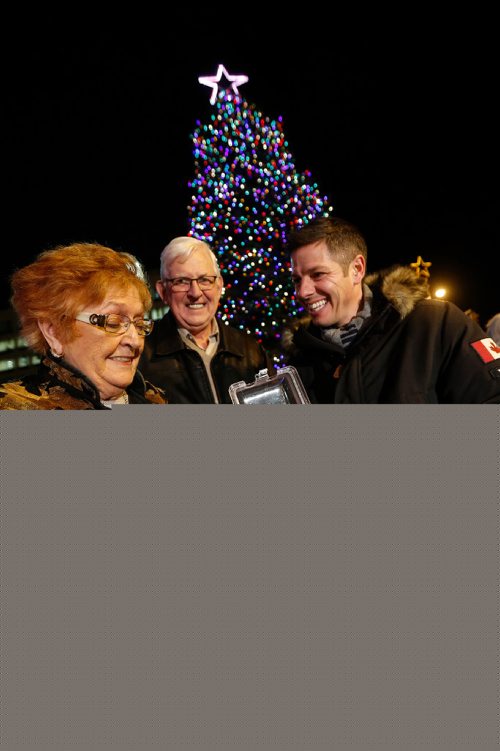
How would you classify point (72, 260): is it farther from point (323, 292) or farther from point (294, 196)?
point (294, 196)

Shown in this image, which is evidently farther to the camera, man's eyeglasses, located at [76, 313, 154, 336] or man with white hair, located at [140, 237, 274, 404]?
man with white hair, located at [140, 237, 274, 404]

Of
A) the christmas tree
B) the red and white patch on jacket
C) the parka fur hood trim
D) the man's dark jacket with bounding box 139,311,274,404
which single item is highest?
the christmas tree

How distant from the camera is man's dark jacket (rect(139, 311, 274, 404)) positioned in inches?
136

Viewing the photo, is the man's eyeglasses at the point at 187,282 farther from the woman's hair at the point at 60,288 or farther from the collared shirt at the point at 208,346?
the woman's hair at the point at 60,288

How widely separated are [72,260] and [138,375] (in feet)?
1.84

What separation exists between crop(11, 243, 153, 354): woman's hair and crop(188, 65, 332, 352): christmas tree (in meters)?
9.69

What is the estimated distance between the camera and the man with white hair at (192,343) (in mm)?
3480

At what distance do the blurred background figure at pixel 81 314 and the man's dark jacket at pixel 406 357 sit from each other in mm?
862

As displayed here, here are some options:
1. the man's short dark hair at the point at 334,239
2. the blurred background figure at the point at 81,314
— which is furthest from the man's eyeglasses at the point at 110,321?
the man's short dark hair at the point at 334,239

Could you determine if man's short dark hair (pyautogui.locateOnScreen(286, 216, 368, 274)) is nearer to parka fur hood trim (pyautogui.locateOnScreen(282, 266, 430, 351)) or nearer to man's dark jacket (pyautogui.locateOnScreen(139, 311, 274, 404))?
parka fur hood trim (pyautogui.locateOnScreen(282, 266, 430, 351))

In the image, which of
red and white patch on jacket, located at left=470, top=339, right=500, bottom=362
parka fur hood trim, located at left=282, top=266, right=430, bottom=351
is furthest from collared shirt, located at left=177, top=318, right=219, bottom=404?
red and white patch on jacket, located at left=470, top=339, right=500, bottom=362

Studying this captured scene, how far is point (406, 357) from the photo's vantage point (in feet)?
8.99

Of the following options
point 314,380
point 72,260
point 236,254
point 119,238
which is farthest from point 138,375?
point 119,238

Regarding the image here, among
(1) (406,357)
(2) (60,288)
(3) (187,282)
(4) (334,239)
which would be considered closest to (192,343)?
(3) (187,282)
